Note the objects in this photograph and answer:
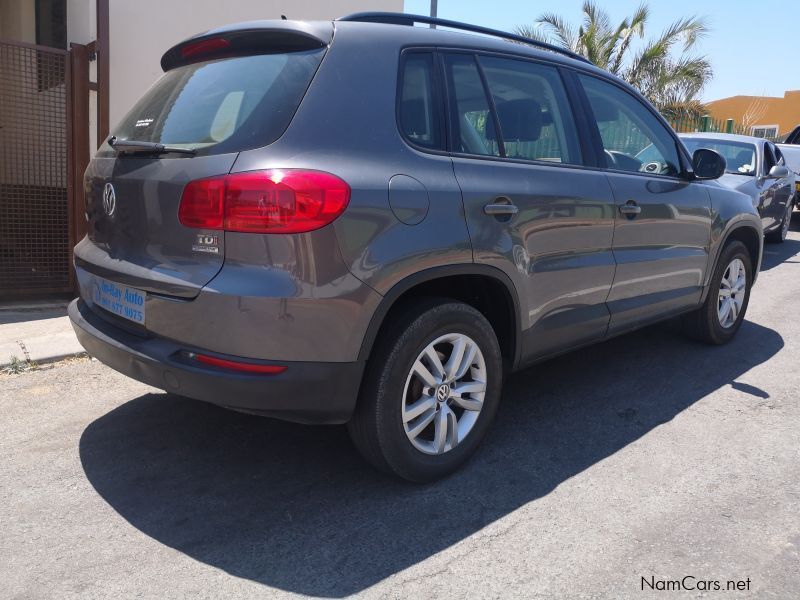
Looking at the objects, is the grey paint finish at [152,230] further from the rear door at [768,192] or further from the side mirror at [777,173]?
the side mirror at [777,173]

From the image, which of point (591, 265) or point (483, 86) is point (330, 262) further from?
point (591, 265)

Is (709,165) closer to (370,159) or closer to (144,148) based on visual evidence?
(370,159)

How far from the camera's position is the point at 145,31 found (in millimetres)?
7449

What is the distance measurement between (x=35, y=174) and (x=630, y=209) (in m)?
4.74

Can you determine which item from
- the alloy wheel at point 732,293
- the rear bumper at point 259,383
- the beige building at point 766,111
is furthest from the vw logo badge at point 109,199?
the beige building at point 766,111

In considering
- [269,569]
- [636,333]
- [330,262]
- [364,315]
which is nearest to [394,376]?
[364,315]

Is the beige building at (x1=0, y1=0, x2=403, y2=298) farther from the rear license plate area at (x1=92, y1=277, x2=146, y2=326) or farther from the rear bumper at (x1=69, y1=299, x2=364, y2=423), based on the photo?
the rear bumper at (x1=69, y1=299, x2=364, y2=423)

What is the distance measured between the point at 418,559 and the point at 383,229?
1.21 meters

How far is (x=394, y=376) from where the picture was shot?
114 inches

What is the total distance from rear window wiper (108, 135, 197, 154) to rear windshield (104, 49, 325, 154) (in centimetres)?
5

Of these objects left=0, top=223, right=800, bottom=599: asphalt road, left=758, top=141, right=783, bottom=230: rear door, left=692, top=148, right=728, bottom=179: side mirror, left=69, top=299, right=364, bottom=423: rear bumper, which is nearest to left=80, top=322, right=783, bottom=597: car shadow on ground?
left=0, top=223, right=800, bottom=599: asphalt road

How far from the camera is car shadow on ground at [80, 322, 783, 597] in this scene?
8.79 ft

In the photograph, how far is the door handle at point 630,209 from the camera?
13.2ft

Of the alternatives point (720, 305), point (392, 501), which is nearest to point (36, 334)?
point (392, 501)
